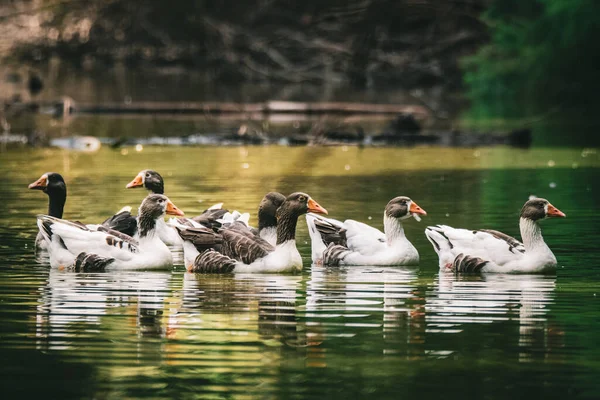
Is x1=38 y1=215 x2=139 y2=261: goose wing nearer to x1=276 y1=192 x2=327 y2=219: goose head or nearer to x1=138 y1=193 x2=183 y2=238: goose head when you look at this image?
x1=138 y1=193 x2=183 y2=238: goose head

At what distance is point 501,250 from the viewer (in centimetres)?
1392

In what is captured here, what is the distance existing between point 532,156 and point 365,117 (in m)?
9.82

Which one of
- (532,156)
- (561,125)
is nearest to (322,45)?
(561,125)

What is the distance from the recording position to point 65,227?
14.0 metres

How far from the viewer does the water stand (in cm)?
900

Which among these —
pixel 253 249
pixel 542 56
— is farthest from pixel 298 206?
pixel 542 56

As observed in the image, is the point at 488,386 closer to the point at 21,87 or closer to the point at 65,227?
the point at 65,227

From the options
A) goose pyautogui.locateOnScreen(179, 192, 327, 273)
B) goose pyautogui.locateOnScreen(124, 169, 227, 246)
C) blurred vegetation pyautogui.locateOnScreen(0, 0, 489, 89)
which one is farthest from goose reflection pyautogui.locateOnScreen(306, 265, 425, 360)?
blurred vegetation pyautogui.locateOnScreen(0, 0, 489, 89)

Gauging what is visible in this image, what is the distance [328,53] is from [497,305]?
37904 mm

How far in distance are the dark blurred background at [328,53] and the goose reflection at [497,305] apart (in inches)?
850

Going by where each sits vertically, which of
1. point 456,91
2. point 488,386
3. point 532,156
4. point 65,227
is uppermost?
point 456,91

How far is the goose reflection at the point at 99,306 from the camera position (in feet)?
34.5

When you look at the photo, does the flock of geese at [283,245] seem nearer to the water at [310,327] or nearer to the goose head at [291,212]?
the goose head at [291,212]

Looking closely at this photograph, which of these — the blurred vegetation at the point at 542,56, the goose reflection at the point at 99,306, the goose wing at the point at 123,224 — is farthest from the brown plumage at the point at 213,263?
the blurred vegetation at the point at 542,56
